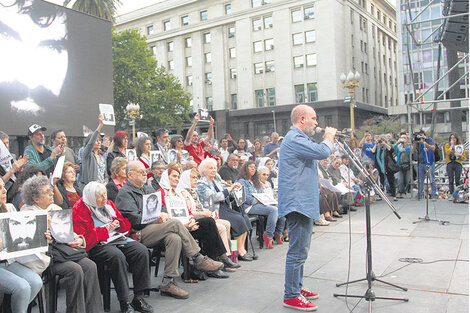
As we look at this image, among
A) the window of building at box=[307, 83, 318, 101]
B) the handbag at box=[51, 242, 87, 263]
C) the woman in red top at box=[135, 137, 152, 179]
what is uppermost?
the window of building at box=[307, 83, 318, 101]

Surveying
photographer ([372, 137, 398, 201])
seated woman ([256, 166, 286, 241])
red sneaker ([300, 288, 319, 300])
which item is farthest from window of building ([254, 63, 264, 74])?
red sneaker ([300, 288, 319, 300])

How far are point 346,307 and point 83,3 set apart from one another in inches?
1140

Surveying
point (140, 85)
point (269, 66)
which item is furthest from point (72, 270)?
point (269, 66)

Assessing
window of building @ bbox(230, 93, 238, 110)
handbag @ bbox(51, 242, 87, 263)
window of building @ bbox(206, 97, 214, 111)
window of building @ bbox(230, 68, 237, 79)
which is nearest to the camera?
handbag @ bbox(51, 242, 87, 263)

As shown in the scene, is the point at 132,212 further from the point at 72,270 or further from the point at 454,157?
the point at 454,157

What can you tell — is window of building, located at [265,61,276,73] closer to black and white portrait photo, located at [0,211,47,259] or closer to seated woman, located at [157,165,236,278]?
seated woman, located at [157,165,236,278]

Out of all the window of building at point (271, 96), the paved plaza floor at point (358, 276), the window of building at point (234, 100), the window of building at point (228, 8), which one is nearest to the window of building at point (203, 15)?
the window of building at point (228, 8)

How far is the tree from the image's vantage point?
35812mm

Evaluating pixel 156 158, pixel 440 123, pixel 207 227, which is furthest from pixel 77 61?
pixel 440 123

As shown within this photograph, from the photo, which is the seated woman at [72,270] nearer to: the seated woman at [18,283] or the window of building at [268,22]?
the seated woman at [18,283]

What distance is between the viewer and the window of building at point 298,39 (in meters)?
42.5

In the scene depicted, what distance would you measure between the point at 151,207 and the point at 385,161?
32.4ft

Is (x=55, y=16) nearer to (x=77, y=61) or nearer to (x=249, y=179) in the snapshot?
(x=77, y=61)

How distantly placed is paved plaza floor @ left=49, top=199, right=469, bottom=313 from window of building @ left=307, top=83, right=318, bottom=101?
34729 millimetres
